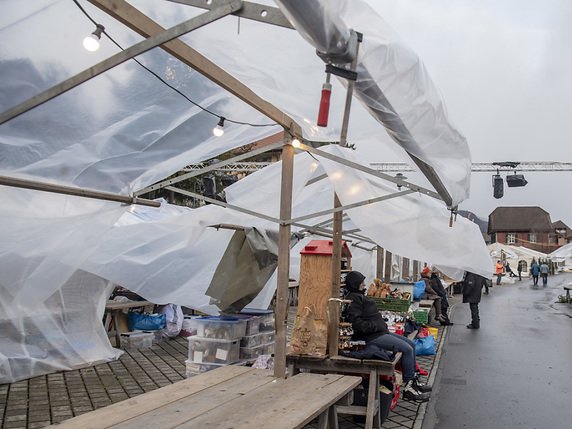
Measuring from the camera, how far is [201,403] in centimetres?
420

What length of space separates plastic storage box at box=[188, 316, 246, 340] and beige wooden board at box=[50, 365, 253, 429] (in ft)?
5.13

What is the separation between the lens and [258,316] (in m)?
7.74

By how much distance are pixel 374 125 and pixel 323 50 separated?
209 cm

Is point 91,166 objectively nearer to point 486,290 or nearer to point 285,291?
point 285,291

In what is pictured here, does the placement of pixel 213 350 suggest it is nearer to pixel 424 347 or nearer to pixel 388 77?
pixel 424 347

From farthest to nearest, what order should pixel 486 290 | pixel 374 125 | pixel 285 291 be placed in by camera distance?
pixel 486 290, pixel 285 291, pixel 374 125

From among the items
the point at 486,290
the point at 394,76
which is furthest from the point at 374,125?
the point at 486,290

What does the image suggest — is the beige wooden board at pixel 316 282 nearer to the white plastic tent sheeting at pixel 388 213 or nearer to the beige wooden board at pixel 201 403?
the white plastic tent sheeting at pixel 388 213

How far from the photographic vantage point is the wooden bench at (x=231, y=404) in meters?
3.65

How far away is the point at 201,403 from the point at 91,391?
11.4 feet

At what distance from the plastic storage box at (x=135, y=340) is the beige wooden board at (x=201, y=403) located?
511 cm

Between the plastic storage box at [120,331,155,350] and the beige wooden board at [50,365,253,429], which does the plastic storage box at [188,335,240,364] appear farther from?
the plastic storage box at [120,331,155,350]

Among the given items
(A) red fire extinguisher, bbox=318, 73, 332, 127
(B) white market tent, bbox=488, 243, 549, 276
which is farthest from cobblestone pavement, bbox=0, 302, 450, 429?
(B) white market tent, bbox=488, 243, 549, 276

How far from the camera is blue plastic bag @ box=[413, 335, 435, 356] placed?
10.2 metres
